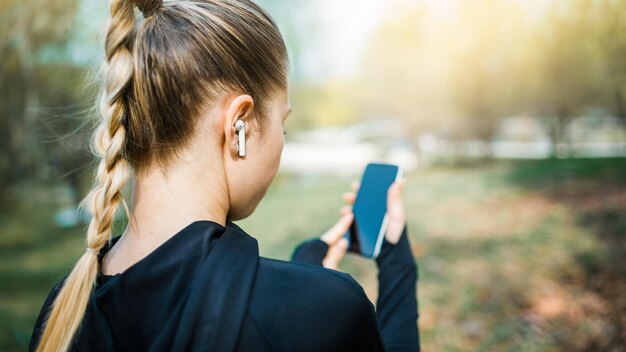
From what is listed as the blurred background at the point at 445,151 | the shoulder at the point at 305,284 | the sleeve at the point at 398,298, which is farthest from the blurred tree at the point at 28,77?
the shoulder at the point at 305,284

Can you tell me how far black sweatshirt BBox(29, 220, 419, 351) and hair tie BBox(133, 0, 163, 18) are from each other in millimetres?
353

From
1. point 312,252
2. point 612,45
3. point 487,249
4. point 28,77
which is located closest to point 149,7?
point 312,252

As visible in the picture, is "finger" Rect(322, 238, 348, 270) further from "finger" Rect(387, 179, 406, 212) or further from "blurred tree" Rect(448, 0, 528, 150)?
"blurred tree" Rect(448, 0, 528, 150)

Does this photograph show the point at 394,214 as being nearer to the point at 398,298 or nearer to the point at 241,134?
the point at 398,298

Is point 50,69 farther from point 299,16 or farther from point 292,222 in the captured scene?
point 292,222

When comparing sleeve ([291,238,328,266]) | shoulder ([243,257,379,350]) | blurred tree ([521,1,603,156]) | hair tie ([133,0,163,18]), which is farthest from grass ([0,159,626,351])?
hair tie ([133,0,163,18])

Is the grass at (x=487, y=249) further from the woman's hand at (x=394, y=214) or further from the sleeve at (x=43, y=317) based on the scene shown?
the sleeve at (x=43, y=317)

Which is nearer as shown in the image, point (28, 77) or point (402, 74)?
→ point (402, 74)

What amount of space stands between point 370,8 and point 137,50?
12.1 feet

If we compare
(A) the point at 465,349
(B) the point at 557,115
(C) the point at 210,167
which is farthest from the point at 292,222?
(C) the point at 210,167

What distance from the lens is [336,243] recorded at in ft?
4.81

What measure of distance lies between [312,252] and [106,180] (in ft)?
1.96

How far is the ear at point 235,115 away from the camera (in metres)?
0.86

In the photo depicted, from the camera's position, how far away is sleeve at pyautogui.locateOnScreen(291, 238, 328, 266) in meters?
1.34
